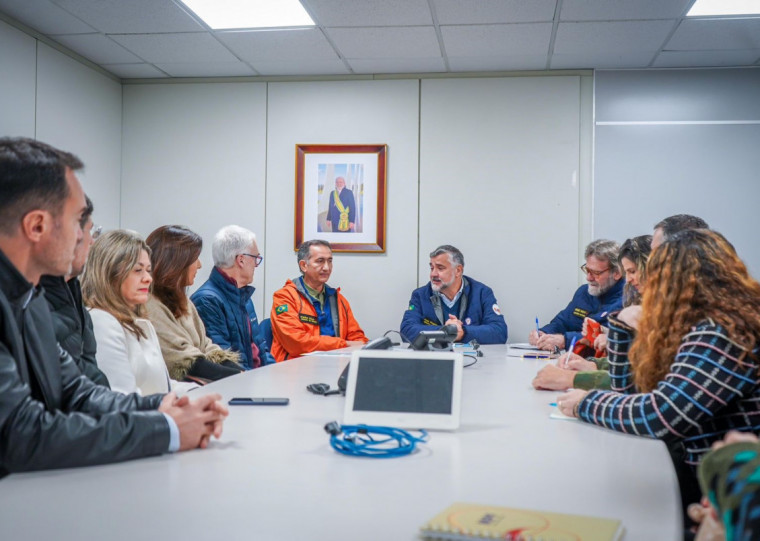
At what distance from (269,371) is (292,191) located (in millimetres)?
2920

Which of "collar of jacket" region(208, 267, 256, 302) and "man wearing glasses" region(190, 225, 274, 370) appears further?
"collar of jacket" region(208, 267, 256, 302)

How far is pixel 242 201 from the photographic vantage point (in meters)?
5.70

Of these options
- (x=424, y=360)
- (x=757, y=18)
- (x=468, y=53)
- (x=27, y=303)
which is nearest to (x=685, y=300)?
(x=424, y=360)

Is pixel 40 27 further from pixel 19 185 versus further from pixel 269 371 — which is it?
pixel 19 185

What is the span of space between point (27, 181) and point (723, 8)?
13.2 feet

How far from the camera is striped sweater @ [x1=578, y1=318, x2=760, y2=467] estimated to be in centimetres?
155

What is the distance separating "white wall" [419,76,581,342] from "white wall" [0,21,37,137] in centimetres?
276

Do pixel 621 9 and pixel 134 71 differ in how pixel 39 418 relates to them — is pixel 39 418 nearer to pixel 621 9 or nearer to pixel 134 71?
pixel 621 9

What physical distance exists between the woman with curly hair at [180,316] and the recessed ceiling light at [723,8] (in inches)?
122

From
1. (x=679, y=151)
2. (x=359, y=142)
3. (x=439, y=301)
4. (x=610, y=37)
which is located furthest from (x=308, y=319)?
(x=679, y=151)

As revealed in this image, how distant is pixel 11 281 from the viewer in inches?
54.1

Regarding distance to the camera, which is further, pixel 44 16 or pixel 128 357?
pixel 44 16

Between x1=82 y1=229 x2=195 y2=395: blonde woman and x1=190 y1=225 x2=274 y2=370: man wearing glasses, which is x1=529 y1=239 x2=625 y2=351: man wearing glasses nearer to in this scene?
x1=190 y1=225 x2=274 y2=370: man wearing glasses

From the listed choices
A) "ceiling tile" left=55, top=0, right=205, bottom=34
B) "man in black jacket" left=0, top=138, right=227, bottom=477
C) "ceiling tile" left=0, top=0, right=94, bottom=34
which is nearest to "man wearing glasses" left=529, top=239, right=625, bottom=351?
"ceiling tile" left=55, top=0, right=205, bottom=34
